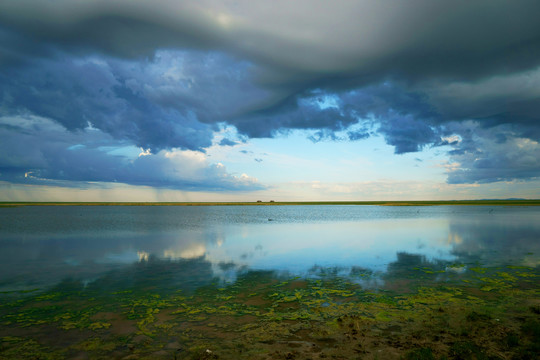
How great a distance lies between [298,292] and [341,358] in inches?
357

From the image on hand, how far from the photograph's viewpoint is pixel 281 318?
1445 centimetres

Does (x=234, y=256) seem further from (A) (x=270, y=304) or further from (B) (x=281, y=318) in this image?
(B) (x=281, y=318)

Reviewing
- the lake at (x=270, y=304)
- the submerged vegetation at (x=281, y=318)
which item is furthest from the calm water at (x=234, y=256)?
the submerged vegetation at (x=281, y=318)

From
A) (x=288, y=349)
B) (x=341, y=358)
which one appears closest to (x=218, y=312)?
(x=288, y=349)

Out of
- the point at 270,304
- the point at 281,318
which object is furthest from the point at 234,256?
the point at 281,318

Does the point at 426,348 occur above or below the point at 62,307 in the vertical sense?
above

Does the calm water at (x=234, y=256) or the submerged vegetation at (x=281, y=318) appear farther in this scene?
the calm water at (x=234, y=256)

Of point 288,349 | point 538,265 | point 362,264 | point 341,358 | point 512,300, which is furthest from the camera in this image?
point 362,264

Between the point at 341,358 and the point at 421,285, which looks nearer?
the point at 341,358

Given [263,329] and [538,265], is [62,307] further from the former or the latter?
[538,265]

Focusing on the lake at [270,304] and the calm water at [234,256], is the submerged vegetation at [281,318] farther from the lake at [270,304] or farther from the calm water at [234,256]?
the calm water at [234,256]

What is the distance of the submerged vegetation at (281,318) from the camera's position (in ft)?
35.8

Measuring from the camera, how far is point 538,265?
26.2 meters

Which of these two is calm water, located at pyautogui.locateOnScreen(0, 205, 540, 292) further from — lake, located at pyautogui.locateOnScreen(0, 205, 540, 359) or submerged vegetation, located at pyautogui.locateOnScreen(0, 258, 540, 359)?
submerged vegetation, located at pyautogui.locateOnScreen(0, 258, 540, 359)
